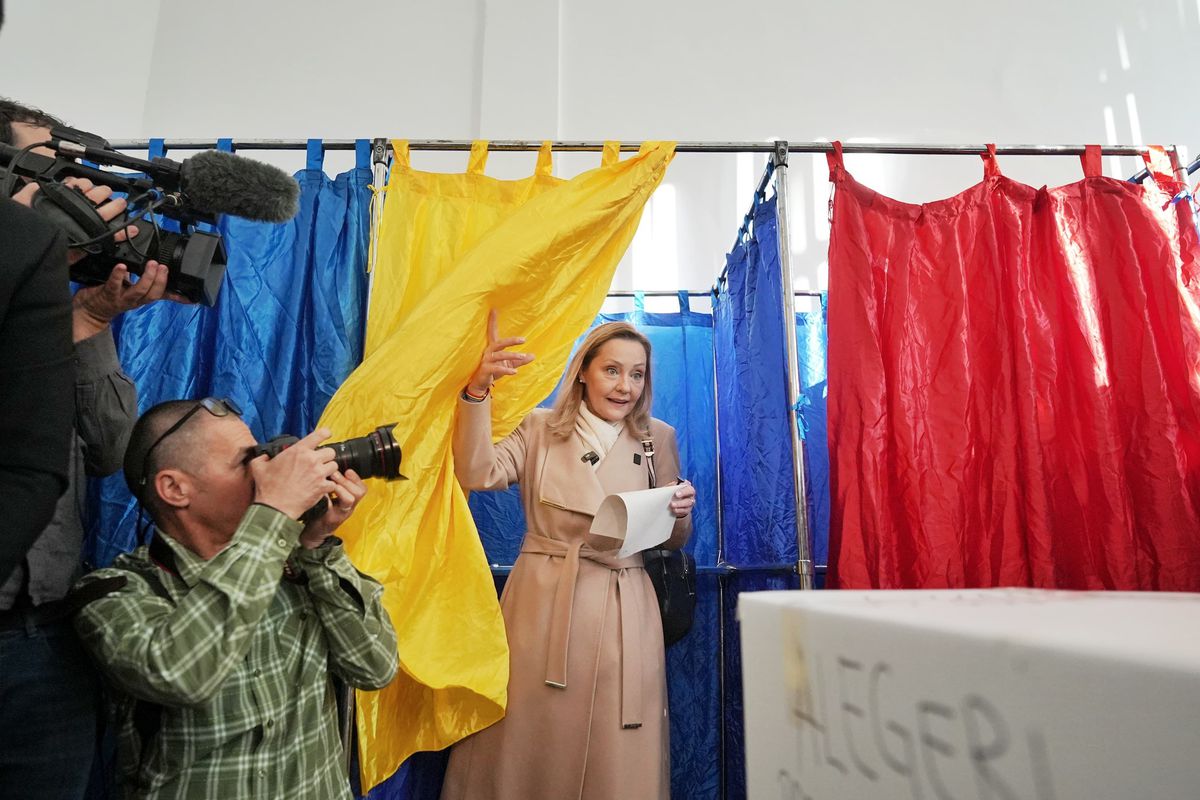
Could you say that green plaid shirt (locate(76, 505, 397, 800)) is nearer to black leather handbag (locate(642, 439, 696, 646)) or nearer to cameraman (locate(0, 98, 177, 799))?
cameraman (locate(0, 98, 177, 799))

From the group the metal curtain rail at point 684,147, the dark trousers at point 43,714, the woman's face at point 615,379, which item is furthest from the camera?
the woman's face at point 615,379

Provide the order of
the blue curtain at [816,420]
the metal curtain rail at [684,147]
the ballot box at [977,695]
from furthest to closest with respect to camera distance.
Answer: the blue curtain at [816,420] → the metal curtain rail at [684,147] → the ballot box at [977,695]

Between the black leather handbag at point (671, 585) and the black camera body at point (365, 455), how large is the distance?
0.81 m

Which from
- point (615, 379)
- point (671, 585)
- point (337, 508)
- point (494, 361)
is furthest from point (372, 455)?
point (671, 585)

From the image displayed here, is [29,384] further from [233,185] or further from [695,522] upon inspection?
[695,522]

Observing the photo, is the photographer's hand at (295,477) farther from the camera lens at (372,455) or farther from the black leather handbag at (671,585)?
the black leather handbag at (671,585)

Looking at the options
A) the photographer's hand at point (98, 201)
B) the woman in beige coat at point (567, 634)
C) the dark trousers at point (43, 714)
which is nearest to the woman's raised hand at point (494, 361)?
the woman in beige coat at point (567, 634)

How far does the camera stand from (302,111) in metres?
3.88

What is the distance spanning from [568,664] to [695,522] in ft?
3.21

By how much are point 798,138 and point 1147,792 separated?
13.3 ft

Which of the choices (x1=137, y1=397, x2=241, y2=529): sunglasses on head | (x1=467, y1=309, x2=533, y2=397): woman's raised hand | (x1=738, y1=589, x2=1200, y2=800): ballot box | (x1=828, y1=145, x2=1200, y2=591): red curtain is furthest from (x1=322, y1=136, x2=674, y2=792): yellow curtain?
(x1=738, y1=589, x2=1200, y2=800): ballot box

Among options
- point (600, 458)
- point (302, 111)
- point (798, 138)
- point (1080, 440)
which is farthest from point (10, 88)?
point (1080, 440)

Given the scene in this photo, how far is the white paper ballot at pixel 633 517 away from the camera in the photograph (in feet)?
4.94

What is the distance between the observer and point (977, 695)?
305mm
